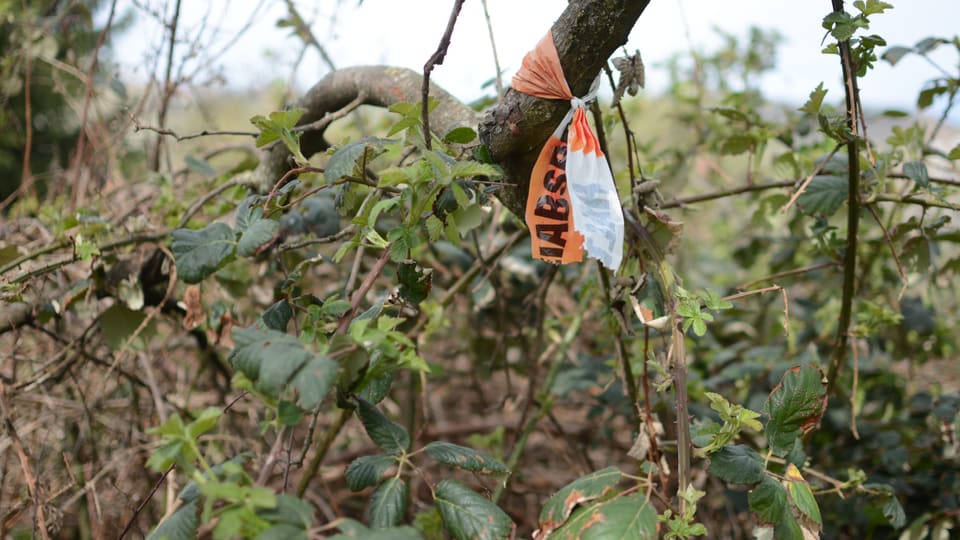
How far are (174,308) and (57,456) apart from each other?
0.53m

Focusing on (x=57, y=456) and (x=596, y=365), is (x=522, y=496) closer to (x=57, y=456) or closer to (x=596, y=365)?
(x=596, y=365)

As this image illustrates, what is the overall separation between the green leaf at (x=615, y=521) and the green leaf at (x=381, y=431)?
0.72 feet

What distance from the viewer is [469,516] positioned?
0.77m

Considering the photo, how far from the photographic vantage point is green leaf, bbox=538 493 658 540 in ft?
2.59

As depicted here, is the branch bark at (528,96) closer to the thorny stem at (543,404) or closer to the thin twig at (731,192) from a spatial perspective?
the thin twig at (731,192)

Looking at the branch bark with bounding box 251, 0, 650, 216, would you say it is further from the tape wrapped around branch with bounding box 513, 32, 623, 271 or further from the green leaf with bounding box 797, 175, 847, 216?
the green leaf with bounding box 797, 175, 847, 216

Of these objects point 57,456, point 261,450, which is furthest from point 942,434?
point 57,456

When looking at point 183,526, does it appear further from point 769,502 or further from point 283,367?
point 769,502

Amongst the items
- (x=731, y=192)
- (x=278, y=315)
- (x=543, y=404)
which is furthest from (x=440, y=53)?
(x=543, y=404)

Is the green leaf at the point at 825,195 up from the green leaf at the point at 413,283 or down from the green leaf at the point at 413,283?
down

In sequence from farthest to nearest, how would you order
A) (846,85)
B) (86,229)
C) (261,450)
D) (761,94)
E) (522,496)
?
(761,94)
(522,496)
(261,450)
(86,229)
(846,85)

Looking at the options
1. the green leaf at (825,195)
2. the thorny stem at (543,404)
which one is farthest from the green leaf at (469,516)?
the green leaf at (825,195)

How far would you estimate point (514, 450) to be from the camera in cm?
155

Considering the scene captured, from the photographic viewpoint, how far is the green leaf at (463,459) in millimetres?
Answer: 832
